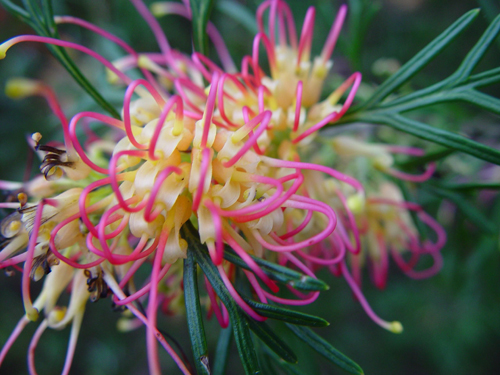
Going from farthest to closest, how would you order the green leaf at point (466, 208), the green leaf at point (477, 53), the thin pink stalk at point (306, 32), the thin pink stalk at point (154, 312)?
the green leaf at point (466, 208) → the thin pink stalk at point (306, 32) → the green leaf at point (477, 53) → the thin pink stalk at point (154, 312)

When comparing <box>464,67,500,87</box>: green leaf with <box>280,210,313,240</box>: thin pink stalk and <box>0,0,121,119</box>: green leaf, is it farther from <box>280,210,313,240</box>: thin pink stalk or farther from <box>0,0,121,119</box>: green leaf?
<box>0,0,121,119</box>: green leaf

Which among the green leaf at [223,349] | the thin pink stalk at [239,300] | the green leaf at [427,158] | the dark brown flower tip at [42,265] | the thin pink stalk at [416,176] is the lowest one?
the green leaf at [223,349]

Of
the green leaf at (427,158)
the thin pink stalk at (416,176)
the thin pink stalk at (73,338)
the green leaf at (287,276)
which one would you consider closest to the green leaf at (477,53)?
the green leaf at (427,158)

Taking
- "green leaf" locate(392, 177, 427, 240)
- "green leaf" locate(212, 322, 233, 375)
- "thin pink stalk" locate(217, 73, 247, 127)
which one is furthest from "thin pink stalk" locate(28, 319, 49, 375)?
"green leaf" locate(392, 177, 427, 240)

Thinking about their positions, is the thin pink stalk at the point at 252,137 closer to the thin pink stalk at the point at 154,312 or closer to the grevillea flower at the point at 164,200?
the grevillea flower at the point at 164,200

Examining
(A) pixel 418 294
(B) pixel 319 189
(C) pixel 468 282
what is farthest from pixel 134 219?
(A) pixel 418 294

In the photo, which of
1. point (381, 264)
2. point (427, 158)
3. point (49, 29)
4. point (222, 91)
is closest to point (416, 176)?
point (427, 158)

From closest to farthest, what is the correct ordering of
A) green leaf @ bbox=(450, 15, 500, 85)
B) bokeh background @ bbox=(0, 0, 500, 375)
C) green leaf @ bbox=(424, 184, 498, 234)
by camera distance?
green leaf @ bbox=(450, 15, 500, 85)
green leaf @ bbox=(424, 184, 498, 234)
bokeh background @ bbox=(0, 0, 500, 375)
